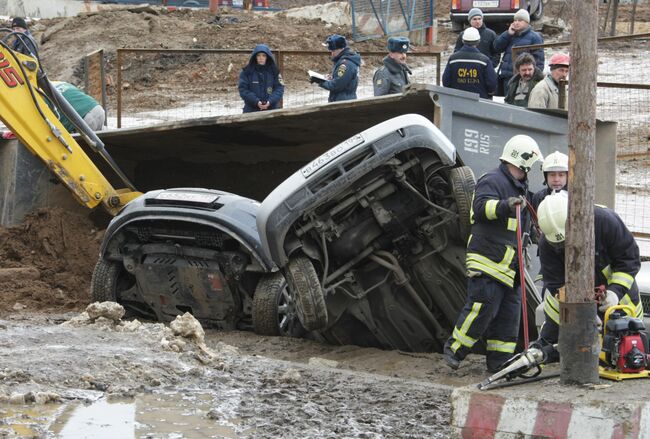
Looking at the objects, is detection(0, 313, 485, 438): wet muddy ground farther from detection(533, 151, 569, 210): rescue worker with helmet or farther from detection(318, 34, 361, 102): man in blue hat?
detection(318, 34, 361, 102): man in blue hat

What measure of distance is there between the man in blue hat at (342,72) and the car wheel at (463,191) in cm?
438

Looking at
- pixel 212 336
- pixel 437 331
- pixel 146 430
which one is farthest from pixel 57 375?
pixel 437 331

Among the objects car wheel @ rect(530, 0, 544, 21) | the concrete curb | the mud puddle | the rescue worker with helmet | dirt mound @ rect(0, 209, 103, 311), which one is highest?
car wheel @ rect(530, 0, 544, 21)

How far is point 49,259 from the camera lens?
11719 millimetres

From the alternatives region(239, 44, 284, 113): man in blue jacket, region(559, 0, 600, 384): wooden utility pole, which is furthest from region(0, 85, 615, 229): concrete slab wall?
region(559, 0, 600, 384): wooden utility pole

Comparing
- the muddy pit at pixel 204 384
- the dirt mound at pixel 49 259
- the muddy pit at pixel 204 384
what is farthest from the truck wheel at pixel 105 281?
the dirt mound at pixel 49 259

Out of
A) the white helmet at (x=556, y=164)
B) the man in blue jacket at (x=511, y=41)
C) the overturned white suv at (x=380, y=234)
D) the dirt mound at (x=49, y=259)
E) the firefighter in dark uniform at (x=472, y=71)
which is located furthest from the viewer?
the man in blue jacket at (x=511, y=41)

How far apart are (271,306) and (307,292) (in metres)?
1.21

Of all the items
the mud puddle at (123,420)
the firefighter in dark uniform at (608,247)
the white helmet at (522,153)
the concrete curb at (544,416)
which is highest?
the white helmet at (522,153)

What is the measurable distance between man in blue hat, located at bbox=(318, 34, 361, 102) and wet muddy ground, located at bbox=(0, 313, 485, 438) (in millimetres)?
4641

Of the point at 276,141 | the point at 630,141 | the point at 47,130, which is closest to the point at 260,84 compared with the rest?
the point at 276,141

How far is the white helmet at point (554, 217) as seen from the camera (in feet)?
22.6

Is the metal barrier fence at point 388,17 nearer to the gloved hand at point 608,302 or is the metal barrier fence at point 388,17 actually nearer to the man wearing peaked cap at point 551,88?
the man wearing peaked cap at point 551,88

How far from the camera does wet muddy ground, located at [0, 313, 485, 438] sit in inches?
243
